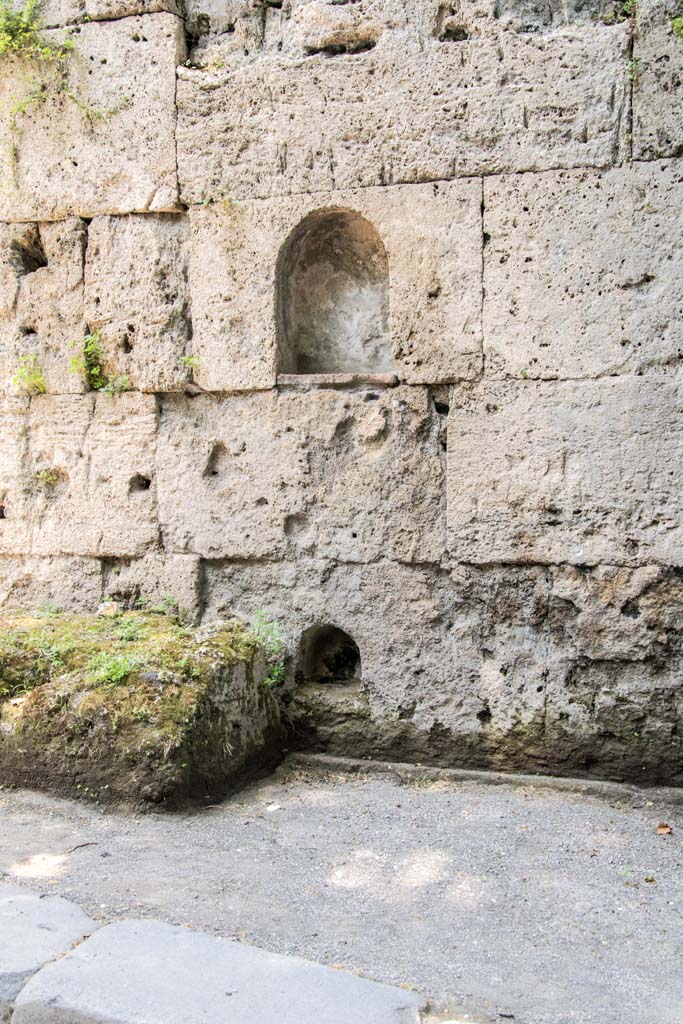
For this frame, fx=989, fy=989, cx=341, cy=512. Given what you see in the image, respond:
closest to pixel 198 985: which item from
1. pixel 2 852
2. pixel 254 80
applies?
pixel 2 852

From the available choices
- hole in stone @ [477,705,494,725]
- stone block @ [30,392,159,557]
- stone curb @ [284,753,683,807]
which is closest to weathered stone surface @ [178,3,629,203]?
stone block @ [30,392,159,557]

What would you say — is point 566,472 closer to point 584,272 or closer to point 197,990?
point 584,272

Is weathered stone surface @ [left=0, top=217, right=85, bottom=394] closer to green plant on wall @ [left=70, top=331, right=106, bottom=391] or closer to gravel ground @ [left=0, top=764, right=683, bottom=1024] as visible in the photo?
green plant on wall @ [left=70, top=331, right=106, bottom=391]

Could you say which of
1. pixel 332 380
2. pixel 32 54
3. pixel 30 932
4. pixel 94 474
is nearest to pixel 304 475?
pixel 332 380

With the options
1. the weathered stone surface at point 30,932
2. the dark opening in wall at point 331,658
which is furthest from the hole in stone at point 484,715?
the weathered stone surface at point 30,932

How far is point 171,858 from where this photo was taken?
11.2 feet

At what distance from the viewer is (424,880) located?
3.32 meters

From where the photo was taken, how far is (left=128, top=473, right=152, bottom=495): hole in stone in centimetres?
482

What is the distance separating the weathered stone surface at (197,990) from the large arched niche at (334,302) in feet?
8.91

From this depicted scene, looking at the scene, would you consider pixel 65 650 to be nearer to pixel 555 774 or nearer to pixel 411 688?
pixel 411 688

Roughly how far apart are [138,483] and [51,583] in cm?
70

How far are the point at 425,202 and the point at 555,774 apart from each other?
254cm

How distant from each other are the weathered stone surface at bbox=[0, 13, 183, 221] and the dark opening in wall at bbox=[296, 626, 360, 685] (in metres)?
2.18

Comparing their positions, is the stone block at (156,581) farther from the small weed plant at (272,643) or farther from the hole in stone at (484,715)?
the hole in stone at (484,715)
